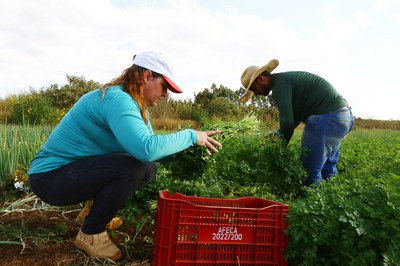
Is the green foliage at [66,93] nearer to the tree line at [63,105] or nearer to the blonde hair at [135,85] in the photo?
the tree line at [63,105]

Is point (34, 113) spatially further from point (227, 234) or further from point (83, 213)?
point (227, 234)

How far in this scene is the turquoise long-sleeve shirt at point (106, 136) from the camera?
2252 millimetres

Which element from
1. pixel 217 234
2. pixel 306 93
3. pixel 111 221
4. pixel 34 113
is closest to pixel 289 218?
pixel 217 234

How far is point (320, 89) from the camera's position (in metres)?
3.99

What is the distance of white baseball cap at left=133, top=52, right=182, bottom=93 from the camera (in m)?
2.43

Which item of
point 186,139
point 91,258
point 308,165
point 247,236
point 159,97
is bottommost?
point 91,258

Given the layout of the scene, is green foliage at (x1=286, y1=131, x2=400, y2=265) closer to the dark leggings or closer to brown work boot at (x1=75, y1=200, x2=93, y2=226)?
the dark leggings

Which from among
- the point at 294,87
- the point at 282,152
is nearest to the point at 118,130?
the point at 282,152

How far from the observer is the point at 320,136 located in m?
3.89

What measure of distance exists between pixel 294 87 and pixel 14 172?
3.07 m

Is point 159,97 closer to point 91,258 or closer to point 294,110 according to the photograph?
point 91,258

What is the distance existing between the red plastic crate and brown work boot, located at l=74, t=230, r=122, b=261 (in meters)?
0.41

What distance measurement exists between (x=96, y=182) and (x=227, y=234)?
2.90 ft

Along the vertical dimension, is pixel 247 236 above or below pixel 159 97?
below
